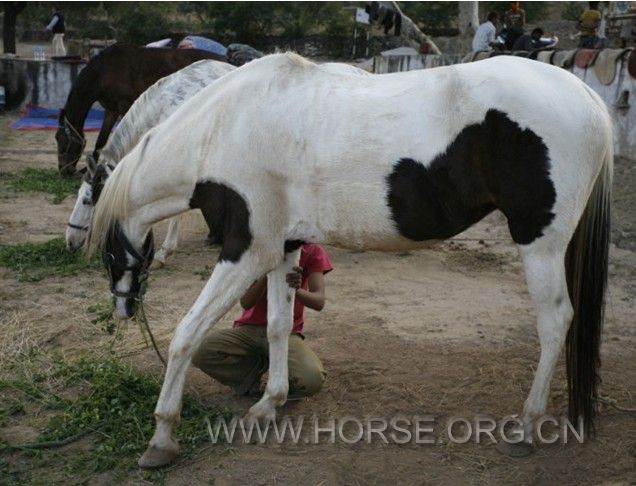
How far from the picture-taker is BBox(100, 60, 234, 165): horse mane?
555 cm

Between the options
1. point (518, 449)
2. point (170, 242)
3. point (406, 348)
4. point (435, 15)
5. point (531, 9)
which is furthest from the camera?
point (531, 9)

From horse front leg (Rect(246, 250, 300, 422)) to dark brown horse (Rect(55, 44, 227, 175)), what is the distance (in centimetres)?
533

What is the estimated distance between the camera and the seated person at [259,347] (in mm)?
3826

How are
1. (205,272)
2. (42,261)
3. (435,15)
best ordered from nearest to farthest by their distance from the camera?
(205,272)
(42,261)
(435,15)

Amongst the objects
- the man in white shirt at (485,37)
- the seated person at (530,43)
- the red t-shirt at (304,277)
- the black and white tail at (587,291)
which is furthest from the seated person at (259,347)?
the man in white shirt at (485,37)

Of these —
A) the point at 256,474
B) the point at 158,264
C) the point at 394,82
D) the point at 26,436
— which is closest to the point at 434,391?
the point at 256,474

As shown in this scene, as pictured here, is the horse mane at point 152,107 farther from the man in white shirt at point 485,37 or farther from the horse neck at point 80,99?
the man in white shirt at point 485,37

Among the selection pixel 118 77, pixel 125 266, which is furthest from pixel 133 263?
pixel 118 77

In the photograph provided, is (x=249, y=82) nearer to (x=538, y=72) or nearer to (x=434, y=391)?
(x=538, y=72)

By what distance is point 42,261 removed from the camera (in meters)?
6.36

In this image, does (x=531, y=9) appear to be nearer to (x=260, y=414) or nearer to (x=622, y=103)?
(x=622, y=103)

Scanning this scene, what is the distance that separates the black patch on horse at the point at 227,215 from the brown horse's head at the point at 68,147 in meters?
6.60

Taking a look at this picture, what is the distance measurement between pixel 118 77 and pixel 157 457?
651 centimetres

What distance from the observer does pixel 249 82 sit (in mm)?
3436
